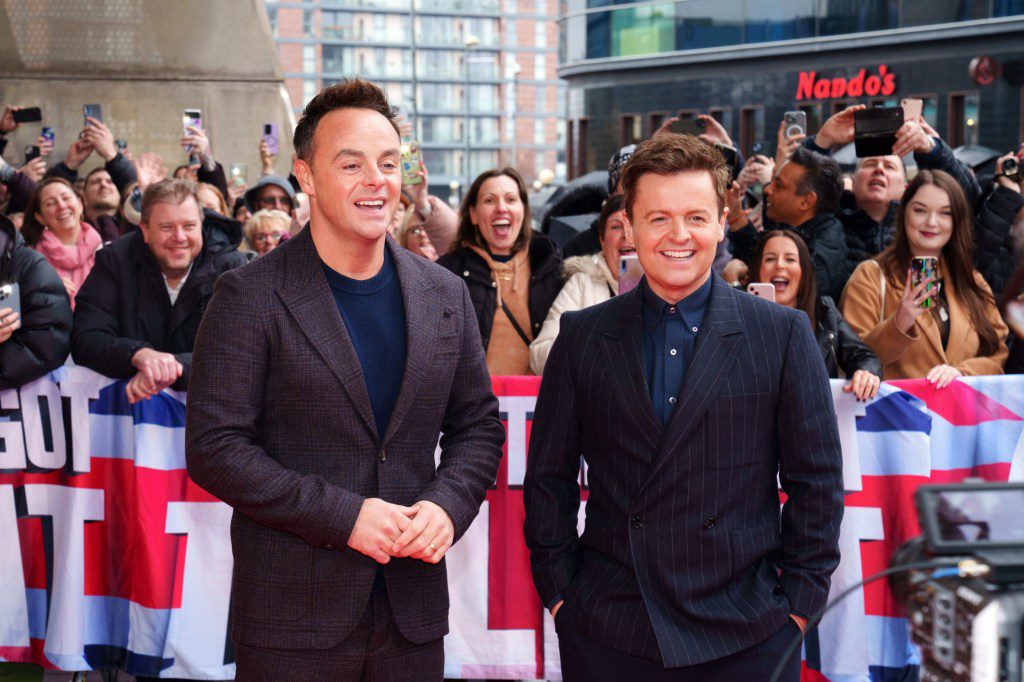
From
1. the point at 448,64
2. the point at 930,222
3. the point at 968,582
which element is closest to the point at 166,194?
the point at 930,222

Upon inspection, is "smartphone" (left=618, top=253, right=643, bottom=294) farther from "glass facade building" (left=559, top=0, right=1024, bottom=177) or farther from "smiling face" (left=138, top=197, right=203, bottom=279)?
"glass facade building" (left=559, top=0, right=1024, bottom=177)

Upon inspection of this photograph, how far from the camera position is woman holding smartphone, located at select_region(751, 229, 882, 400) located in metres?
4.81

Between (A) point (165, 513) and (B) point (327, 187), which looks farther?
(A) point (165, 513)

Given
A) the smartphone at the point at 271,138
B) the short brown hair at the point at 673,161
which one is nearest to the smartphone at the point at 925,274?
the short brown hair at the point at 673,161

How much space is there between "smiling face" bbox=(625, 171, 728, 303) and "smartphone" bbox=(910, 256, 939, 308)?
7.26 feet

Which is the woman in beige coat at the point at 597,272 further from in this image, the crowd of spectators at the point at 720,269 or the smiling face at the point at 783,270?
the smiling face at the point at 783,270

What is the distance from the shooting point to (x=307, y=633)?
2.90 metres

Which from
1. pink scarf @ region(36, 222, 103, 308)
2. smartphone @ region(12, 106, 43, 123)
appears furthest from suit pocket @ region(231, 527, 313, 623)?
smartphone @ region(12, 106, 43, 123)

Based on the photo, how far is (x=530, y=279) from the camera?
579 centimetres

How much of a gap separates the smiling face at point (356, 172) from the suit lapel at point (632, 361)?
649mm

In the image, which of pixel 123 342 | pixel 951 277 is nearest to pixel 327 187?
pixel 123 342

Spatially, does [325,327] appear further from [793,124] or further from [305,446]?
[793,124]

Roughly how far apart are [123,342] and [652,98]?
30314 millimetres

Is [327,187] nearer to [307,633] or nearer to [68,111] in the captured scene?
[307,633]
